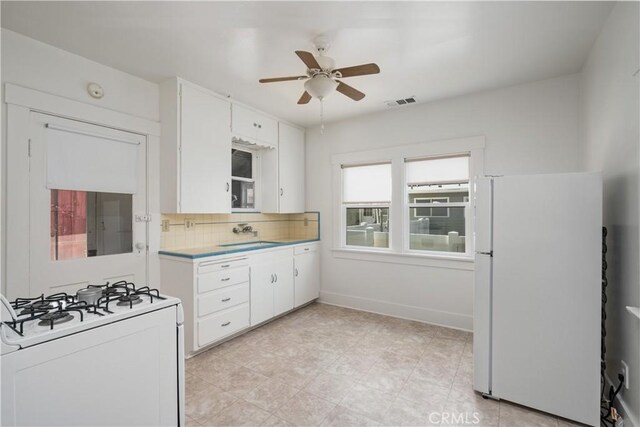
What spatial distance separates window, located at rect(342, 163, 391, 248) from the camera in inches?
163

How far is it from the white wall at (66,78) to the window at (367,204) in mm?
2499

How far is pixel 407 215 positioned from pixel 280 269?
1.77 m

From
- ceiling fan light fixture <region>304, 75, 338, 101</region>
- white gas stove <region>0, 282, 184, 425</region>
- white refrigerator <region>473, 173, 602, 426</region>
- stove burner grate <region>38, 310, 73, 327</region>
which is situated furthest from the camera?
ceiling fan light fixture <region>304, 75, 338, 101</region>

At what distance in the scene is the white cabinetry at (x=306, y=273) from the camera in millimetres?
4137

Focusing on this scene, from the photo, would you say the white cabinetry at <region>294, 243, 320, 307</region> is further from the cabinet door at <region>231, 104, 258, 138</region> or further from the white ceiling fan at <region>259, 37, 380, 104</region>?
the white ceiling fan at <region>259, 37, 380, 104</region>

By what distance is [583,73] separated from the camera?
278 centimetres

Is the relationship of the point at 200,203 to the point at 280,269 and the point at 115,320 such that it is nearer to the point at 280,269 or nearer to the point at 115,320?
the point at 280,269

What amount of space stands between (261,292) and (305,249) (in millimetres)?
990

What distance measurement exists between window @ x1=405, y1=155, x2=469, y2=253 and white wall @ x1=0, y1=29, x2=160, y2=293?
3.01 metres

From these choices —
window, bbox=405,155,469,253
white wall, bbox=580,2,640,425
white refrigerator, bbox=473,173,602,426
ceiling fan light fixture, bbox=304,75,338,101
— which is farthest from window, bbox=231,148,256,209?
white wall, bbox=580,2,640,425

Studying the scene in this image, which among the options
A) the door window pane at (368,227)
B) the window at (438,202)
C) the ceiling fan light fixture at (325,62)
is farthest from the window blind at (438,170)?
the ceiling fan light fixture at (325,62)

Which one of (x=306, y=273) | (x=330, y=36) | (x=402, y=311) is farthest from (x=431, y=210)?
(x=330, y=36)

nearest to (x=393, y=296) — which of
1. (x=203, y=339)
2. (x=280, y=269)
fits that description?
(x=280, y=269)

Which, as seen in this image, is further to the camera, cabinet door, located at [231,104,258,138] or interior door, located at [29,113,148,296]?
cabinet door, located at [231,104,258,138]
